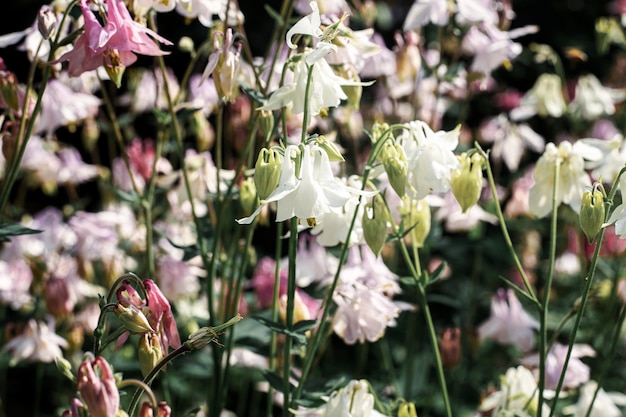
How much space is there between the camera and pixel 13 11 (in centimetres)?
448

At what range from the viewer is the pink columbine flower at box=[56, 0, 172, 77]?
1.58 meters

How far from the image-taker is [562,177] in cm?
179

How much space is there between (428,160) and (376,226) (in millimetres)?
149

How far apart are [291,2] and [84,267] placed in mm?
1083

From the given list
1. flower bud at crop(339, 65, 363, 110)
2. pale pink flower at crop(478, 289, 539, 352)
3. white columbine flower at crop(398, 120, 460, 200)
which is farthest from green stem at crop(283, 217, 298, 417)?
pale pink flower at crop(478, 289, 539, 352)

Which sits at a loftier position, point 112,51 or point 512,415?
point 112,51

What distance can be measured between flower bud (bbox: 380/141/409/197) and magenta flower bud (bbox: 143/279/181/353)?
0.42 metres

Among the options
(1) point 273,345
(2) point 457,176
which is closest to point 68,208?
(1) point 273,345

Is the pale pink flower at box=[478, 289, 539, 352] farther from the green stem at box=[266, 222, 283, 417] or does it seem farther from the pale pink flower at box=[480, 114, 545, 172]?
the green stem at box=[266, 222, 283, 417]

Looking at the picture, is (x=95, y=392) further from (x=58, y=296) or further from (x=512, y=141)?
(x=512, y=141)

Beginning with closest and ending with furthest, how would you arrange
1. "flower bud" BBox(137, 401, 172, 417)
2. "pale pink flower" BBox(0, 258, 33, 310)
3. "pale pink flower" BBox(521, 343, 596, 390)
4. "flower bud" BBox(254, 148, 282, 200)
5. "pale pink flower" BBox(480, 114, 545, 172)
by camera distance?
1. "flower bud" BBox(137, 401, 172, 417)
2. "flower bud" BBox(254, 148, 282, 200)
3. "pale pink flower" BBox(521, 343, 596, 390)
4. "pale pink flower" BBox(0, 258, 33, 310)
5. "pale pink flower" BBox(480, 114, 545, 172)

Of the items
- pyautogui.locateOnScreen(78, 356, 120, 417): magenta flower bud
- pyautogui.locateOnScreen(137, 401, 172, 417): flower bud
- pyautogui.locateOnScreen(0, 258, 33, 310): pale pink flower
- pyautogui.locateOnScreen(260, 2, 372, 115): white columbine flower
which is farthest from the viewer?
pyautogui.locateOnScreen(0, 258, 33, 310): pale pink flower

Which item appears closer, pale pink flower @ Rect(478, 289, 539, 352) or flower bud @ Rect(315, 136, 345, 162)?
flower bud @ Rect(315, 136, 345, 162)

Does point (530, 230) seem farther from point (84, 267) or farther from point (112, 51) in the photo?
point (112, 51)
